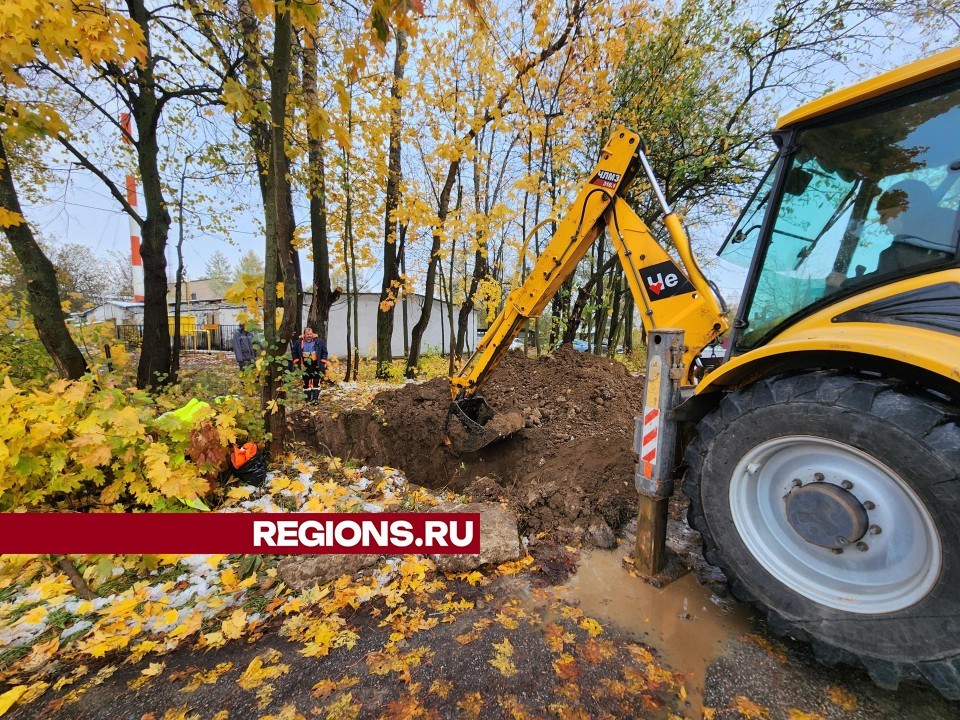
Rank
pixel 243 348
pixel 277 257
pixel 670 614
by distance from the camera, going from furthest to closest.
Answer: pixel 243 348, pixel 277 257, pixel 670 614

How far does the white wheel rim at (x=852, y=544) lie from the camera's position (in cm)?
164

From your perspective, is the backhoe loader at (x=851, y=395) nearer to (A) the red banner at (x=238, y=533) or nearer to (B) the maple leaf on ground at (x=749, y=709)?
(B) the maple leaf on ground at (x=749, y=709)

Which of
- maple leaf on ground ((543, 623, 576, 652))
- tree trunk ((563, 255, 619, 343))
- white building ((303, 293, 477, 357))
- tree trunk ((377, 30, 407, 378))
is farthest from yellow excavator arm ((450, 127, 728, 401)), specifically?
white building ((303, 293, 477, 357))

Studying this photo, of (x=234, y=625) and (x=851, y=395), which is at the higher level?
(x=851, y=395)

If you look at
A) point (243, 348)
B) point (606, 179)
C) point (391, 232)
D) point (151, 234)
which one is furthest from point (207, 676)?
point (391, 232)

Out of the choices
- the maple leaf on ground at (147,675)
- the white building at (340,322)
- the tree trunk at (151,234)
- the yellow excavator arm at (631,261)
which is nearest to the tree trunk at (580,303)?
the white building at (340,322)

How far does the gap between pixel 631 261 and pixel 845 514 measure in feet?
6.96

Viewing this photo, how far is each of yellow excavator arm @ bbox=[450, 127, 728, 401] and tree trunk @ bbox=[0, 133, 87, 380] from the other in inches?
207

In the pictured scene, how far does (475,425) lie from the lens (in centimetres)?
441

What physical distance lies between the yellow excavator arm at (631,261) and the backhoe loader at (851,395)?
41cm

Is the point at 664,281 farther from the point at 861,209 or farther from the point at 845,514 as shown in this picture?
the point at 845,514

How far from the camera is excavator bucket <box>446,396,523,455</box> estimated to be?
4.41 meters

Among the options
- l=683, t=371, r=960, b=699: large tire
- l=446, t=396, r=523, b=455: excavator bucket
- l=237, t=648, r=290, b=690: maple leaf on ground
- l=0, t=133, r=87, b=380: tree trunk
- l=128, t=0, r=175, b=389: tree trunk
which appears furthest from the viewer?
l=128, t=0, r=175, b=389: tree trunk

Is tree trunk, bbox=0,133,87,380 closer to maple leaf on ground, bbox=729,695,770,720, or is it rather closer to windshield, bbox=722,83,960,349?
maple leaf on ground, bbox=729,695,770,720
